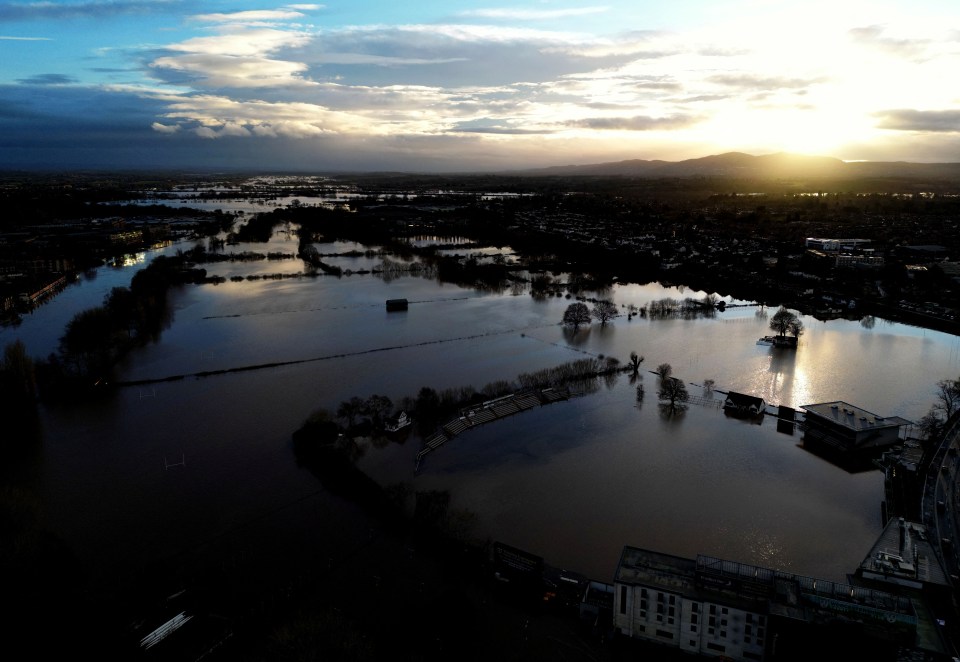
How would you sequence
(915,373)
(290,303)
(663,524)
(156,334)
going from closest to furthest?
(663,524)
(915,373)
(156,334)
(290,303)

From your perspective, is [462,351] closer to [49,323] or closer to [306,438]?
[306,438]

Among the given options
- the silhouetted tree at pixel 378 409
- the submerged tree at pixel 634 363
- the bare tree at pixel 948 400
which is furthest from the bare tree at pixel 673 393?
the silhouetted tree at pixel 378 409

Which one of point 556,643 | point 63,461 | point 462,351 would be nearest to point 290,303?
point 462,351

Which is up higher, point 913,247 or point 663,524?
point 913,247

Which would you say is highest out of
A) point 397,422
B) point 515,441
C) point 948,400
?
point 948,400

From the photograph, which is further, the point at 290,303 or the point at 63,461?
the point at 290,303

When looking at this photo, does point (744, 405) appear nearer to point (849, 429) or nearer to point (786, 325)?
point (849, 429)

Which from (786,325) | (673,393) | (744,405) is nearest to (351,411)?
(673,393)
